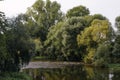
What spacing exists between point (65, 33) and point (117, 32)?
11.6 m

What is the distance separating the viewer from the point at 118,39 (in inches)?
2761

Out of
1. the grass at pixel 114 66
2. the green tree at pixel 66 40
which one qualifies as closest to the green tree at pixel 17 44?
the grass at pixel 114 66

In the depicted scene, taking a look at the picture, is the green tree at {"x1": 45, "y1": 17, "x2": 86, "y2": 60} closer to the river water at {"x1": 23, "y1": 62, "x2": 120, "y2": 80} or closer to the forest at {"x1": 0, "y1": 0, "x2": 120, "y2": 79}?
the forest at {"x1": 0, "y1": 0, "x2": 120, "y2": 79}

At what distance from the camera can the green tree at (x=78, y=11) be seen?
90.8 metres

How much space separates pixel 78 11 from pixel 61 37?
13.6 meters

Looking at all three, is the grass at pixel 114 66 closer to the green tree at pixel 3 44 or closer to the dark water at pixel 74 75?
the dark water at pixel 74 75

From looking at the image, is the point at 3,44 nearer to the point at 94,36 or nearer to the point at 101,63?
the point at 101,63

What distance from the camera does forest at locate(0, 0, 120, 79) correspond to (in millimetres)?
42844

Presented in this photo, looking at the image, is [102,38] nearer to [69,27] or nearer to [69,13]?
[69,27]

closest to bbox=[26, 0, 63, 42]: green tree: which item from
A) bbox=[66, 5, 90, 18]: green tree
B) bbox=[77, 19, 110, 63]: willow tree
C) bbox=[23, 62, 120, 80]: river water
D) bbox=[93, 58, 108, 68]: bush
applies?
bbox=[66, 5, 90, 18]: green tree

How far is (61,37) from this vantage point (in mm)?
80875

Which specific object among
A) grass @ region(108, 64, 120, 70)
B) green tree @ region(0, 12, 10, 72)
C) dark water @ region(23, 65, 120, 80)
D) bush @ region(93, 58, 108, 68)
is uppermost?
green tree @ region(0, 12, 10, 72)

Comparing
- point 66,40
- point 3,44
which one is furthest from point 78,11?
point 3,44

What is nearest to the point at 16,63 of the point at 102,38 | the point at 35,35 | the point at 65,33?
the point at 102,38
